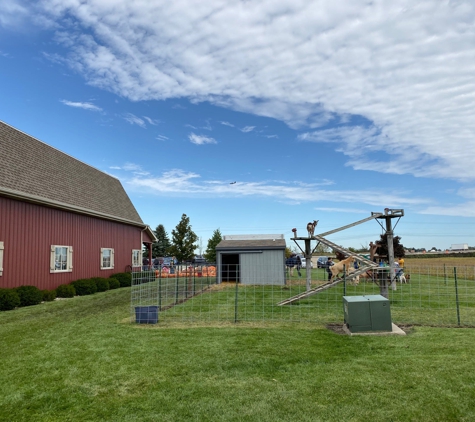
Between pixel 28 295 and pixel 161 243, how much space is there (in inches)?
1511

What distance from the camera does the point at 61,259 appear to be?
56.5 ft

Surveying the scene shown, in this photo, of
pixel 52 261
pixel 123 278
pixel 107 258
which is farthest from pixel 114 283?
pixel 52 261

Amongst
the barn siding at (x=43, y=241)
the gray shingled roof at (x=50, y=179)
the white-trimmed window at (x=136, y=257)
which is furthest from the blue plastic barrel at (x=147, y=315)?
the white-trimmed window at (x=136, y=257)

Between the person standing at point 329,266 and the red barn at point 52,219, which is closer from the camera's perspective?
the red barn at point 52,219

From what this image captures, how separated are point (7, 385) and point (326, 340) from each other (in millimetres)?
5561

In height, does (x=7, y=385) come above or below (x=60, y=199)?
below

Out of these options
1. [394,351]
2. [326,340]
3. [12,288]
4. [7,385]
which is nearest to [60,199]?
[12,288]

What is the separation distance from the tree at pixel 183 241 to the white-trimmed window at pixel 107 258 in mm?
16370

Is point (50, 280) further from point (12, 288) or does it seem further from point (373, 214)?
point (373, 214)

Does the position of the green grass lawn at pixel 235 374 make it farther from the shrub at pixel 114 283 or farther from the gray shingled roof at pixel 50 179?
the shrub at pixel 114 283

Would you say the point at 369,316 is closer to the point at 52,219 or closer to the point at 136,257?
the point at 52,219

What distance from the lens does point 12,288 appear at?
1355 centimetres

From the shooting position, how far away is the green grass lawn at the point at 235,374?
4363mm

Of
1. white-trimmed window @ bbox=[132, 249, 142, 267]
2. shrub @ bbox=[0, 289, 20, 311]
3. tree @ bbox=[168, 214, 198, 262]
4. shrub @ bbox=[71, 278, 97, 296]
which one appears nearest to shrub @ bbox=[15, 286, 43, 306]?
shrub @ bbox=[0, 289, 20, 311]
